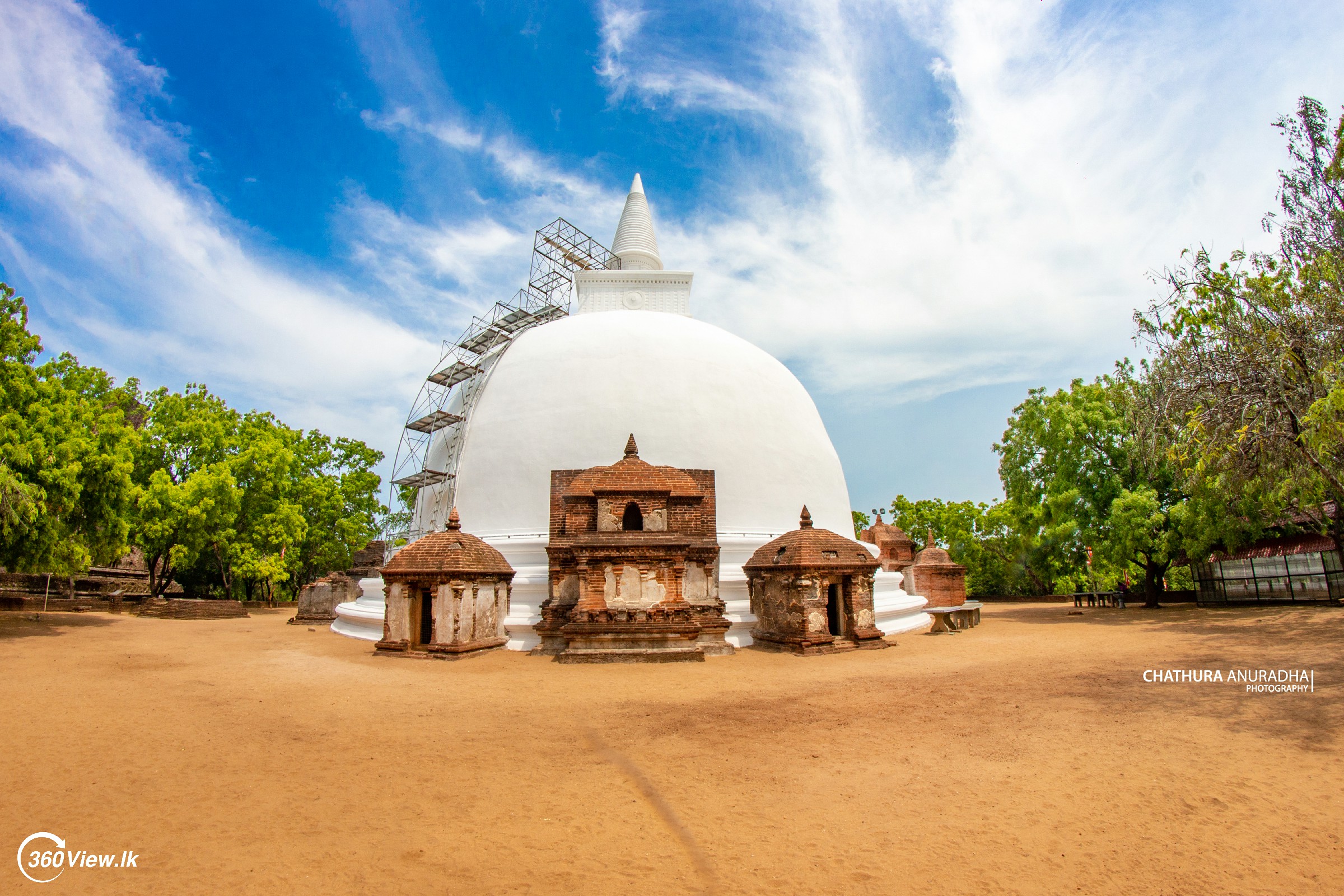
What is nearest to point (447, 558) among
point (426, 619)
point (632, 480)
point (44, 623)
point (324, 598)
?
point (426, 619)

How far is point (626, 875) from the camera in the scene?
3631 millimetres

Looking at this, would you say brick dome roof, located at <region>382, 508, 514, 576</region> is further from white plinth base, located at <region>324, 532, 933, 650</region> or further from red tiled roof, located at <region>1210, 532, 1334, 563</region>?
red tiled roof, located at <region>1210, 532, 1334, 563</region>

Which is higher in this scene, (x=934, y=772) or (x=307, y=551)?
(x=307, y=551)

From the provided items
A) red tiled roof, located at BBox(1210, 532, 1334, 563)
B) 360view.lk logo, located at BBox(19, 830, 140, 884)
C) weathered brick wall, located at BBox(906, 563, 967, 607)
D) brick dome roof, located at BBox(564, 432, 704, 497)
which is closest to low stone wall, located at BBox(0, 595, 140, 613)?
brick dome roof, located at BBox(564, 432, 704, 497)

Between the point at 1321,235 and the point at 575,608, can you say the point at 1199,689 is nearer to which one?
the point at 575,608

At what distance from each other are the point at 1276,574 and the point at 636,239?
74.8 feet

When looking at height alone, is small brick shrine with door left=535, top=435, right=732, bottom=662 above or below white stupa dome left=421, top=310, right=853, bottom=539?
below

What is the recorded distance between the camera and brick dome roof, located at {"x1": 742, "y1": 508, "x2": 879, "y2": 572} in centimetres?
1193

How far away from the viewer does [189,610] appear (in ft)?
66.1

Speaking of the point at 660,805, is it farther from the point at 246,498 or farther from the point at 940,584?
the point at 246,498

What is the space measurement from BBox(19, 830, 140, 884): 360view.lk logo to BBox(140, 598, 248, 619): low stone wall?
1952cm

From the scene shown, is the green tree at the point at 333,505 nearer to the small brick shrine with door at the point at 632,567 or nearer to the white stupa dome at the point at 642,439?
the white stupa dome at the point at 642,439

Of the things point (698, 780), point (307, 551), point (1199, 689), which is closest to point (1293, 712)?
point (1199, 689)

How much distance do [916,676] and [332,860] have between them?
7.89m
